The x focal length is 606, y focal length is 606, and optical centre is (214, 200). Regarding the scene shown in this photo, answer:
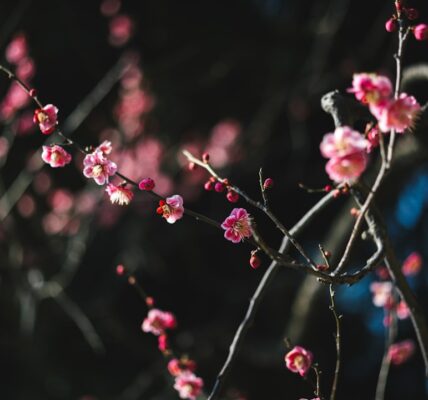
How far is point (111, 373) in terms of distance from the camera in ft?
16.1

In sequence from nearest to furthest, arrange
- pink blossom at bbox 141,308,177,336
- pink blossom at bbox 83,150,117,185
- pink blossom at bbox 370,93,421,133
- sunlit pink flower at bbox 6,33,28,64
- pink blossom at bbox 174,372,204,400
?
pink blossom at bbox 370,93,421,133
pink blossom at bbox 83,150,117,185
pink blossom at bbox 174,372,204,400
pink blossom at bbox 141,308,177,336
sunlit pink flower at bbox 6,33,28,64

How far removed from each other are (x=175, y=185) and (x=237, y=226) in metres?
3.95

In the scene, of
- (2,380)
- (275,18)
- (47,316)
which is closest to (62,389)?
(47,316)

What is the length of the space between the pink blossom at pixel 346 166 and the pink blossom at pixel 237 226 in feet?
1.00

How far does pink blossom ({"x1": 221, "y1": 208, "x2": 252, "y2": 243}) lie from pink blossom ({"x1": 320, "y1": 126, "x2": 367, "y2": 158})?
12.4 inches

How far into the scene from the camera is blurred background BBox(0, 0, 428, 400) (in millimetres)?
4133

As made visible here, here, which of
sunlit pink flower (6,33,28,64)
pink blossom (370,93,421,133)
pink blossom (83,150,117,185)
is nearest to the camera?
pink blossom (370,93,421,133)

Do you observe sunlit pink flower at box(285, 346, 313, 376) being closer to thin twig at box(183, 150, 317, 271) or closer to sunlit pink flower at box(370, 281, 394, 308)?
thin twig at box(183, 150, 317, 271)

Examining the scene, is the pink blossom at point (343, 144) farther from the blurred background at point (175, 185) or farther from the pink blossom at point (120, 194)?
the blurred background at point (175, 185)

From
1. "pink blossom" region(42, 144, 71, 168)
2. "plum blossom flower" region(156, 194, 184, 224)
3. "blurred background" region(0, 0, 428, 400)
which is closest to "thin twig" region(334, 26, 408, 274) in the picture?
"plum blossom flower" region(156, 194, 184, 224)

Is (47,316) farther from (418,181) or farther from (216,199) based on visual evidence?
(418,181)

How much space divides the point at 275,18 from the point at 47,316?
3.00 metres

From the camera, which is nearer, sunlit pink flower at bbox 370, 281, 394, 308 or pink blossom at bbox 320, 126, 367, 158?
pink blossom at bbox 320, 126, 367, 158

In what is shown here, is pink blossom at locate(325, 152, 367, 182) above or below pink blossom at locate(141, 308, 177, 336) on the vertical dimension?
above
